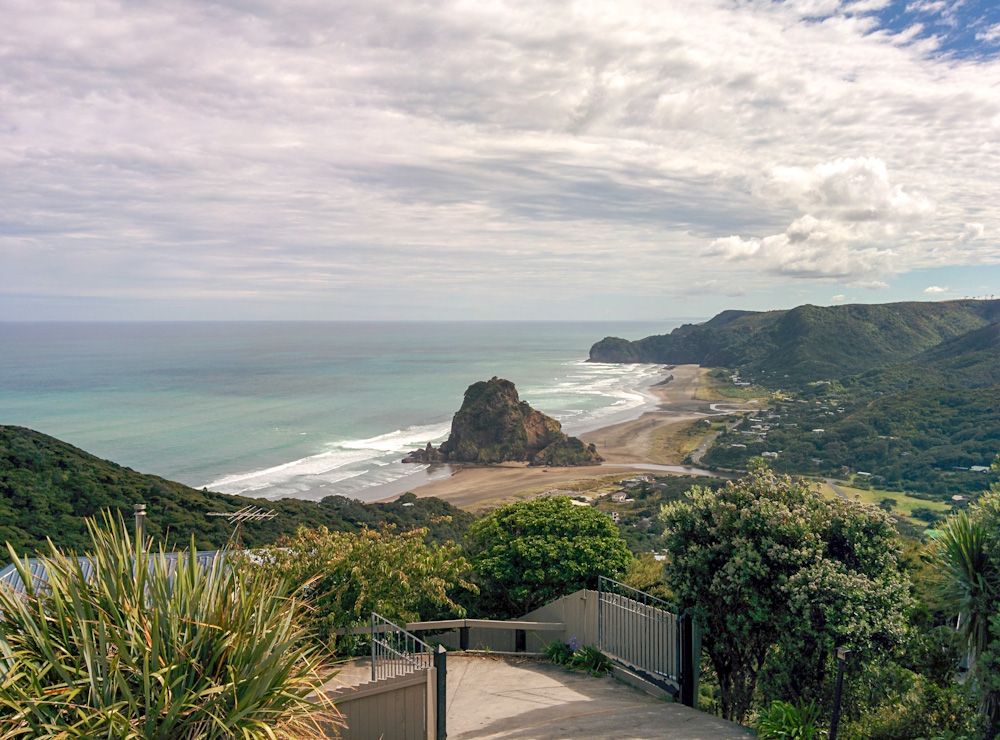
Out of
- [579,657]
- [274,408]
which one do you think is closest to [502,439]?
[274,408]

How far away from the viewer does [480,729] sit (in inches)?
316

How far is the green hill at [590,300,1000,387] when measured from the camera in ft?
409

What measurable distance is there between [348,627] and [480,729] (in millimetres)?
2636

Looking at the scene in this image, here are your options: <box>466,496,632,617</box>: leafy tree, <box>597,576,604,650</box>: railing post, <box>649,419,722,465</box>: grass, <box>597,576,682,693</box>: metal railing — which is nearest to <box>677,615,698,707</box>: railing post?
<box>597,576,682,693</box>: metal railing

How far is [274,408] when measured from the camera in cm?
9331

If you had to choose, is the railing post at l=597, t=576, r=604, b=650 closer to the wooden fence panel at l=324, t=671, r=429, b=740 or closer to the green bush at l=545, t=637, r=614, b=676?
the green bush at l=545, t=637, r=614, b=676

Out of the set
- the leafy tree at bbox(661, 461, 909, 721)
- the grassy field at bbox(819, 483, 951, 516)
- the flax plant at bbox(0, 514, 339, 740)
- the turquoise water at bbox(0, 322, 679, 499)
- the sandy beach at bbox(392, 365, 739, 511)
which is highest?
the flax plant at bbox(0, 514, 339, 740)

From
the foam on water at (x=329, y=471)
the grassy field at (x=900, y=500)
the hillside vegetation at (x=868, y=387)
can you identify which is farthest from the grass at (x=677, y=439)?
the foam on water at (x=329, y=471)

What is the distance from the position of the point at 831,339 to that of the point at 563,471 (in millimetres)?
92058

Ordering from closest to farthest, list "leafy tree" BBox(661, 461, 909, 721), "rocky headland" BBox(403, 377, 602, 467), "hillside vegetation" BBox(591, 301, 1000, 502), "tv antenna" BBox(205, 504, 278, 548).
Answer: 1. "leafy tree" BBox(661, 461, 909, 721)
2. "tv antenna" BBox(205, 504, 278, 548)
3. "hillside vegetation" BBox(591, 301, 1000, 502)
4. "rocky headland" BBox(403, 377, 602, 467)

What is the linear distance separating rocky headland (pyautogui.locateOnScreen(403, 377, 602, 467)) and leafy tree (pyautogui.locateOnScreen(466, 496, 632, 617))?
5125cm

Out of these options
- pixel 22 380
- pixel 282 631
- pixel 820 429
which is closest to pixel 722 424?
pixel 820 429

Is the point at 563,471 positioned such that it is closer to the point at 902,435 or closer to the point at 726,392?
the point at 902,435

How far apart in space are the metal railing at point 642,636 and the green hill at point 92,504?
59.1 ft
